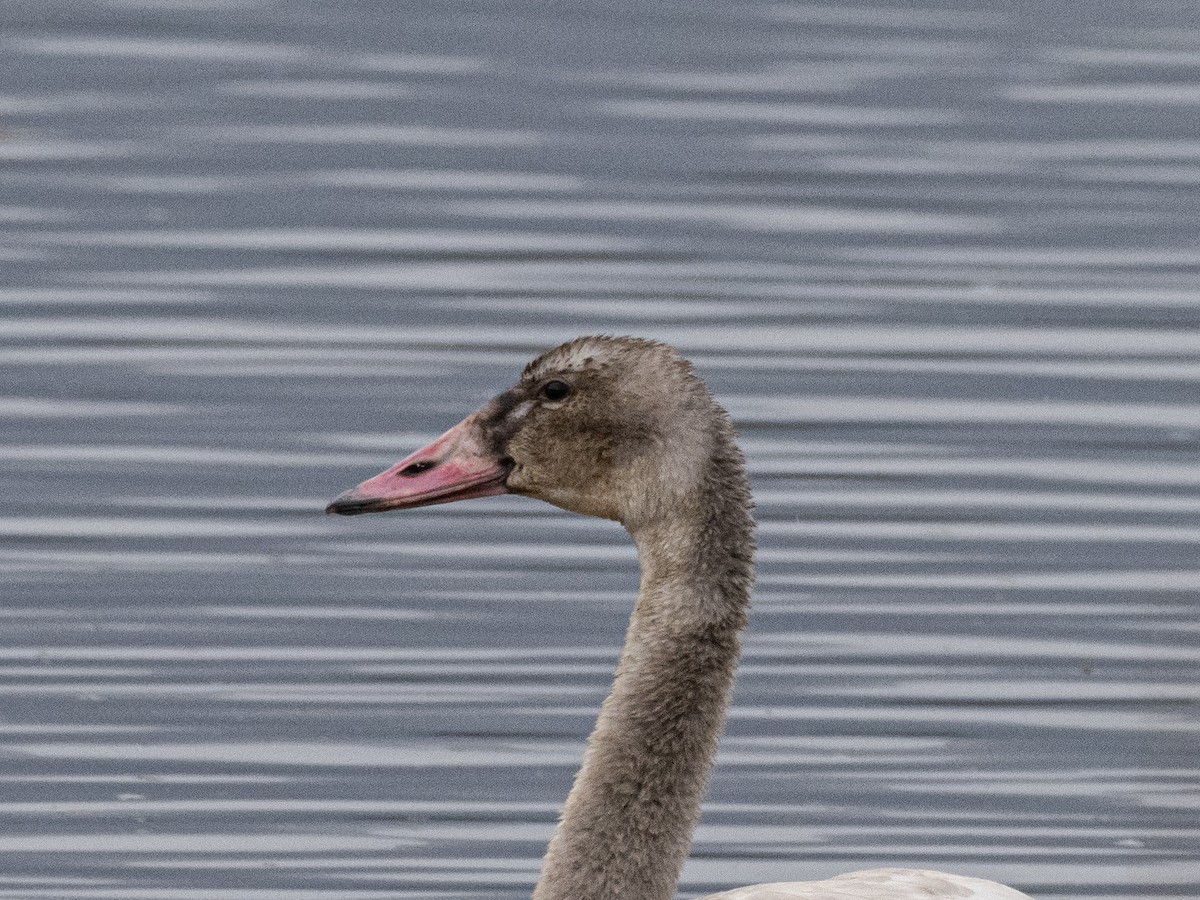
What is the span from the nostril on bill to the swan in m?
0.41

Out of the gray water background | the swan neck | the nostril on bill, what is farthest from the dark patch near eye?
the gray water background

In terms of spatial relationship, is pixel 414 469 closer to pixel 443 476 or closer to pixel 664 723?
pixel 443 476

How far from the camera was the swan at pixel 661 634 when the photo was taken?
7203 millimetres

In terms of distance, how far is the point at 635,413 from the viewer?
7.32 meters

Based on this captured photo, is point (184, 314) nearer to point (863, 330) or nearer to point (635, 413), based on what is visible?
point (863, 330)

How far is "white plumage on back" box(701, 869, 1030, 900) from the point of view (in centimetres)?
691

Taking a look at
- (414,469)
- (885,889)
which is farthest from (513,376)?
(885,889)

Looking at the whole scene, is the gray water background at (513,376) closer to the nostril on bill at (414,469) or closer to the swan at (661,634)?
the swan at (661,634)

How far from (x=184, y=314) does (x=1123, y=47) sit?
5847mm

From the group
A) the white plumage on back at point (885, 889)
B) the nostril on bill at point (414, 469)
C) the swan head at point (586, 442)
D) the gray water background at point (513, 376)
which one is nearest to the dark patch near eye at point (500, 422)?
the swan head at point (586, 442)

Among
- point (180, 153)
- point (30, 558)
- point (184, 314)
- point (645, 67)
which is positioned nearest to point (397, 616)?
point (30, 558)

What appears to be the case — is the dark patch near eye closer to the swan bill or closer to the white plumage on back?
the swan bill

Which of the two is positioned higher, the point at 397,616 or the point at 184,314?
the point at 184,314

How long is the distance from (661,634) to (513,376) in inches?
209
